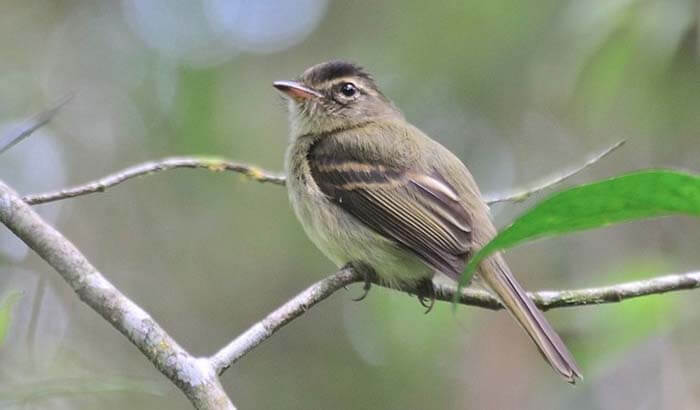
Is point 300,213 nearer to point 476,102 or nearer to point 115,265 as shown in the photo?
point 115,265

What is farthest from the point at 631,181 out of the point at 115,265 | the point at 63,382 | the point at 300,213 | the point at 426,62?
the point at 426,62

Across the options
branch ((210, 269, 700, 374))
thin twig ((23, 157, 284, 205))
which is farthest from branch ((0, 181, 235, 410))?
thin twig ((23, 157, 284, 205))

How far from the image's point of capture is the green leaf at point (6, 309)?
102 inches

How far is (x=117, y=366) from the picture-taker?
7879mm

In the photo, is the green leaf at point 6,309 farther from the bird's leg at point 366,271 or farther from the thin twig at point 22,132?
the bird's leg at point 366,271

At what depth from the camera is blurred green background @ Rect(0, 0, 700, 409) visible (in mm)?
6277

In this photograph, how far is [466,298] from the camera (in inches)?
149

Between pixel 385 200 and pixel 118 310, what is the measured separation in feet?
6.15

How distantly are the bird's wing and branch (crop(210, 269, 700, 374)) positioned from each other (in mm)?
268

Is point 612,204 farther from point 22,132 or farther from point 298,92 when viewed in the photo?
point 298,92

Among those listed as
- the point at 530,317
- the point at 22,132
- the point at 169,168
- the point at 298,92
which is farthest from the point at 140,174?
the point at 298,92

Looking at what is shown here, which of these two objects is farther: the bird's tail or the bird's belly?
the bird's belly

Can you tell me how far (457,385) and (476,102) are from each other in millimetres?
3595

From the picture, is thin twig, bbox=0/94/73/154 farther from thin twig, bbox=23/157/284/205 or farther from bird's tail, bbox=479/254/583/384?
bird's tail, bbox=479/254/583/384
